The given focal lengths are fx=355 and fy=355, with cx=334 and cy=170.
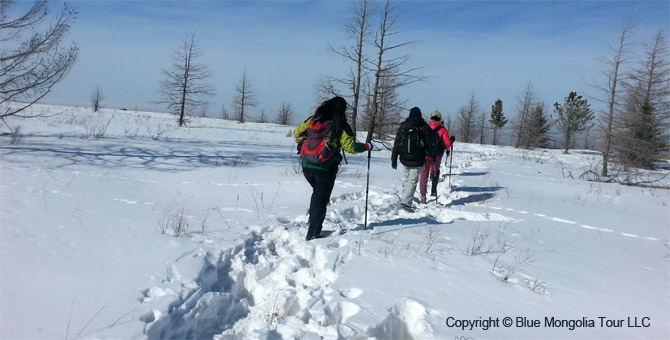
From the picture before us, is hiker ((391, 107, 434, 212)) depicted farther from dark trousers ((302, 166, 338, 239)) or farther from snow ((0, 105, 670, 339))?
dark trousers ((302, 166, 338, 239))

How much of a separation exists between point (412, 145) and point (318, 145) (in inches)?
115

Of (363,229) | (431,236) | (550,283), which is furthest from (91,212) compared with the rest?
(550,283)

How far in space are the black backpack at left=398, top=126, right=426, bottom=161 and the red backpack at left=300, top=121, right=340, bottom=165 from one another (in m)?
2.69

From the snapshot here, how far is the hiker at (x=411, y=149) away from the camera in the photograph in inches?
278

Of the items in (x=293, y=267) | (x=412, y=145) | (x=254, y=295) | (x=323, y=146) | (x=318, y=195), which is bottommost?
(x=254, y=295)

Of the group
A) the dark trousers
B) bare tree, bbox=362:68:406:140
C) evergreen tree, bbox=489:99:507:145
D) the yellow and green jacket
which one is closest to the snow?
the dark trousers

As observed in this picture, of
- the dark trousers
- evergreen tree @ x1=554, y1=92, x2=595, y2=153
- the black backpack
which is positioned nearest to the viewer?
the dark trousers

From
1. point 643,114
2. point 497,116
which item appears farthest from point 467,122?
point 643,114

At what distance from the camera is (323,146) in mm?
4707

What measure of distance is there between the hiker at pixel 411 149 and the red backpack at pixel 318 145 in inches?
102

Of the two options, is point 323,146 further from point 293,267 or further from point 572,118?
point 572,118

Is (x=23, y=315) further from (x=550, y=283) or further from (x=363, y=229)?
(x=550, y=283)

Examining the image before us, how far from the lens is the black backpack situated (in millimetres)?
7047

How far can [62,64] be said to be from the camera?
855 cm
